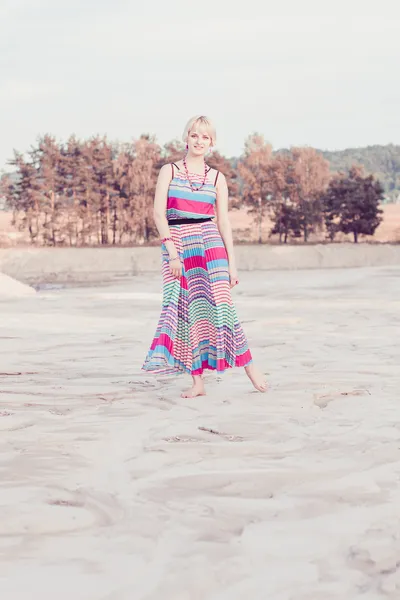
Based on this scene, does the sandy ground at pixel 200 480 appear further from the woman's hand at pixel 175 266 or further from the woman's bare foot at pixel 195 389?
the woman's hand at pixel 175 266

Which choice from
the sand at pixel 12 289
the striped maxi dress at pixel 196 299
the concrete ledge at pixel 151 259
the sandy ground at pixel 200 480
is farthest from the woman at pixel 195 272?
the concrete ledge at pixel 151 259

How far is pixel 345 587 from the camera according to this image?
2.81 meters

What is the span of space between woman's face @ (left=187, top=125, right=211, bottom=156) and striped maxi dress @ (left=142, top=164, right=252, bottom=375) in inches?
7.7

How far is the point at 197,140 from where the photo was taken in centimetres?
590

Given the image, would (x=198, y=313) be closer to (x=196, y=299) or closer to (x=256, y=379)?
(x=196, y=299)

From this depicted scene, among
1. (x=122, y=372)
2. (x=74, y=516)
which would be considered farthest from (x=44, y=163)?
(x=74, y=516)

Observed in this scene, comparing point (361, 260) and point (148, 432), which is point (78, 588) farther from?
point (361, 260)

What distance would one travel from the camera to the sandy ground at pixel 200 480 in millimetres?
2920

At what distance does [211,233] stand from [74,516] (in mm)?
2886

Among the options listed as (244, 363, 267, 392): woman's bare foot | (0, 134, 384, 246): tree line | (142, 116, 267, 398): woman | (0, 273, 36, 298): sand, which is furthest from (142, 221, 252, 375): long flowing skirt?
(0, 134, 384, 246): tree line

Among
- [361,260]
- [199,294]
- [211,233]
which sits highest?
[211,233]

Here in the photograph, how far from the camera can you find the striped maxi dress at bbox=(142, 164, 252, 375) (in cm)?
610

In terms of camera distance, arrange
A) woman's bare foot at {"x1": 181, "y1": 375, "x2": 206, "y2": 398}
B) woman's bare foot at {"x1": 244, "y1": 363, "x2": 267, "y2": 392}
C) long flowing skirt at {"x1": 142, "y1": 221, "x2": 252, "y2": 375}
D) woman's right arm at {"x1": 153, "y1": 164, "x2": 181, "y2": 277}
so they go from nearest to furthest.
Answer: woman's right arm at {"x1": 153, "y1": 164, "x2": 181, "y2": 277} < long flowing skirt at {"x1": 142, "y1": 221, "x2": 252, "y2": 375} < woman's bare foot at {"x1": 181, "y1": 375, "x2": 206, "y2": 398} < woman's bare foot at {"x1": 244, "y1": 363, "x2": 267, "y2": 392}

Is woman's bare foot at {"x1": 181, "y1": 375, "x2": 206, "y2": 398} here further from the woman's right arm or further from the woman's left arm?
the woman's right arm
